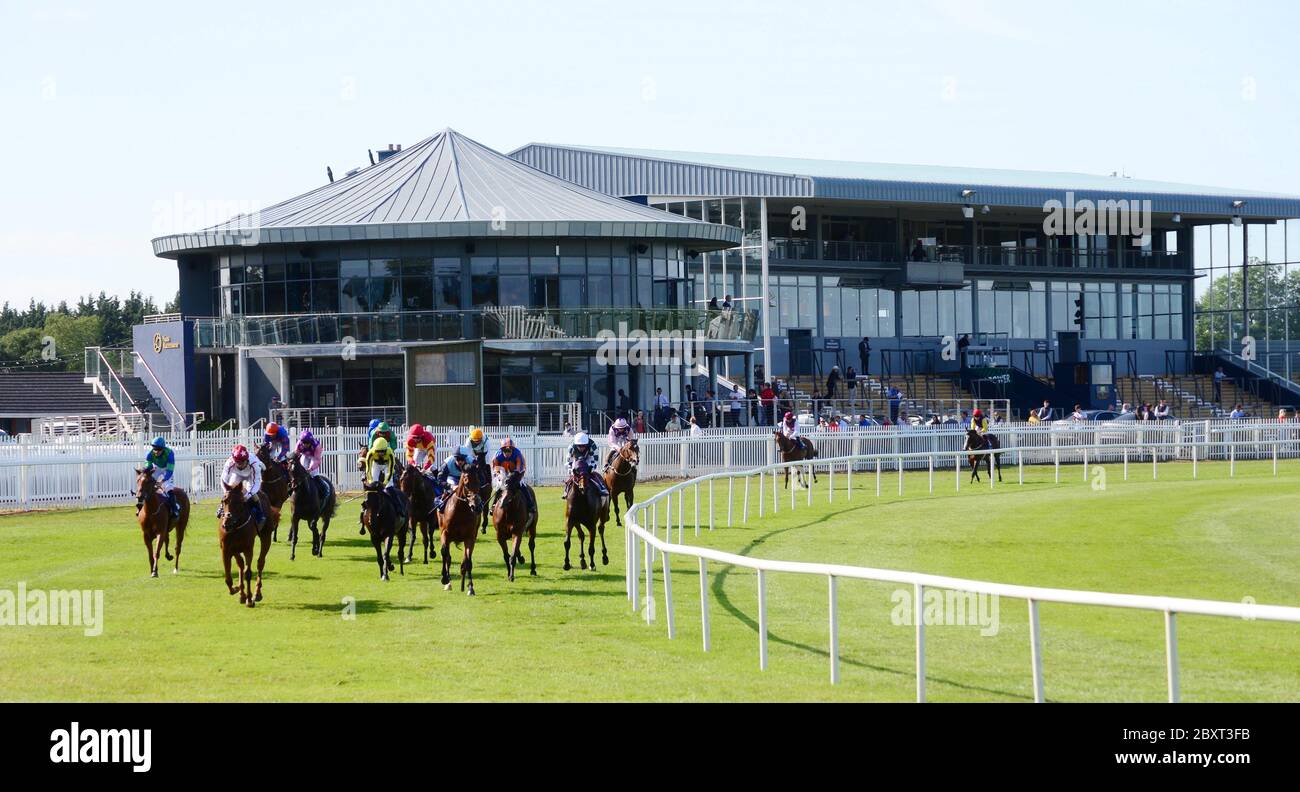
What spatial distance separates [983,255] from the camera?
62.9 metres

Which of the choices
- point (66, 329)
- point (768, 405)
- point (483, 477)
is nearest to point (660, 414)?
point (768, 405)

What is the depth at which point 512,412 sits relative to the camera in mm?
43281

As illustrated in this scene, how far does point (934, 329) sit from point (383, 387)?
25.9 m

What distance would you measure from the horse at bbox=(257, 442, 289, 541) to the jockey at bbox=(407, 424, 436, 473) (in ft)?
5.74

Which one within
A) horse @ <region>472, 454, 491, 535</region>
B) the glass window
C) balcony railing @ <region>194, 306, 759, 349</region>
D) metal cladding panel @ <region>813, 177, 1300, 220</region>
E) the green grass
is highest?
metal cladding panel @ <region>813, 177, 1300, 220</region>

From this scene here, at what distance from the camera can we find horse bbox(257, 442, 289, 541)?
760 inches

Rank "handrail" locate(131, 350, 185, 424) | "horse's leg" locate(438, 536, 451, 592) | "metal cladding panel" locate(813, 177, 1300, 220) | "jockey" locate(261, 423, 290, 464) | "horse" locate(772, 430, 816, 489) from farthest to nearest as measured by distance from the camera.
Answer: "metal cladding panel" locate(813, 177, 1300, 220) < "handrail" locate(131, 350, 185, 424) < "horse" locate(772, 430, 816, 489) < "jockey" locate(261, 423, 290, 464) < "horse's leg" locate(438, 536, 451, 592)

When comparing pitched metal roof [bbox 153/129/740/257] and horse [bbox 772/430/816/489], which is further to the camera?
pitched metal roof [bbox 153/129/740/257]

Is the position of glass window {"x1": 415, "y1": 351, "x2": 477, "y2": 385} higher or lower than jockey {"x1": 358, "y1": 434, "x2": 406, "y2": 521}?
higher

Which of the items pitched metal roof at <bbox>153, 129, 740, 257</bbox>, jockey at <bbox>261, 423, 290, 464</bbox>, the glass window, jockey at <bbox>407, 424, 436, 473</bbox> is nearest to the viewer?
jockey at <bbox>407, 424, 436, 473</bbox>

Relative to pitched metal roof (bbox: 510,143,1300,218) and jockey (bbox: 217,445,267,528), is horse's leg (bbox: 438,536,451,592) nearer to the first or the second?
jockey (bbox: 217,445,267,528)

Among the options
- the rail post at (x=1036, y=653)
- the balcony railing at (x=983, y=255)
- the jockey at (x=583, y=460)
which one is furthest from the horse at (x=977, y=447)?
the rail post at (x=1036, y=653)

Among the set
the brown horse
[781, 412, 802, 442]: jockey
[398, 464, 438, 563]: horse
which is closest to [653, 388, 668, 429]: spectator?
[781, 412, 802, 442]: jockey

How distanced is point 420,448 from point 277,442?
248 cm
